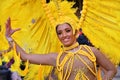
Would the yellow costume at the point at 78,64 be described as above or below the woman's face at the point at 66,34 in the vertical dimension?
below

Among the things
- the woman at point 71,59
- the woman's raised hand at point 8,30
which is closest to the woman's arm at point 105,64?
the woman at point 71,59

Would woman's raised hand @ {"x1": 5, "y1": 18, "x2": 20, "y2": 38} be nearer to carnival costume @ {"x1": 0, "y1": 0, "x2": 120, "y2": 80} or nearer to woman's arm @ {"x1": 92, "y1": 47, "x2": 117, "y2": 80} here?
carnival costume @ {"x1": 0, "y1": 0, "x2": 120, "y2": 80}

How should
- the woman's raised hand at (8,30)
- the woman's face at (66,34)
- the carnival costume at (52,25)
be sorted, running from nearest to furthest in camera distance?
the woman's face at (66,34), the woman's raised hand at (8,30), the carnival costume at (52,25)

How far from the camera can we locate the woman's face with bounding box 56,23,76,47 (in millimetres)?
3758

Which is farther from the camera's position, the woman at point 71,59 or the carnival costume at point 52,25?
the carnival costume at point 52,25

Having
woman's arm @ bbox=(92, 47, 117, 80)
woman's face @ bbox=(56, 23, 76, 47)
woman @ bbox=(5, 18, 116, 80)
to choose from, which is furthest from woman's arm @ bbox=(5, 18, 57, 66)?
woman's arm @ bbox=(92, 47, 117, 80)

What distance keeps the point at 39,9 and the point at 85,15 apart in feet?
1.48

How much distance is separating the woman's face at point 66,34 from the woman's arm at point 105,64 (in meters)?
0.24

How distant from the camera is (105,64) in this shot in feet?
12.7

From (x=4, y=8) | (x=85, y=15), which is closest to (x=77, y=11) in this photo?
(x=85, y=15)

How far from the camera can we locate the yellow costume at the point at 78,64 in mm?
3779

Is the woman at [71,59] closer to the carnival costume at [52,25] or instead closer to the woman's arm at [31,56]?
the woman's arm at [31,56]

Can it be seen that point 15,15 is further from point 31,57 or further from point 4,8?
point 31,57

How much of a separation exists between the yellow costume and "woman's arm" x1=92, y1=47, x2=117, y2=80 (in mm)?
59
